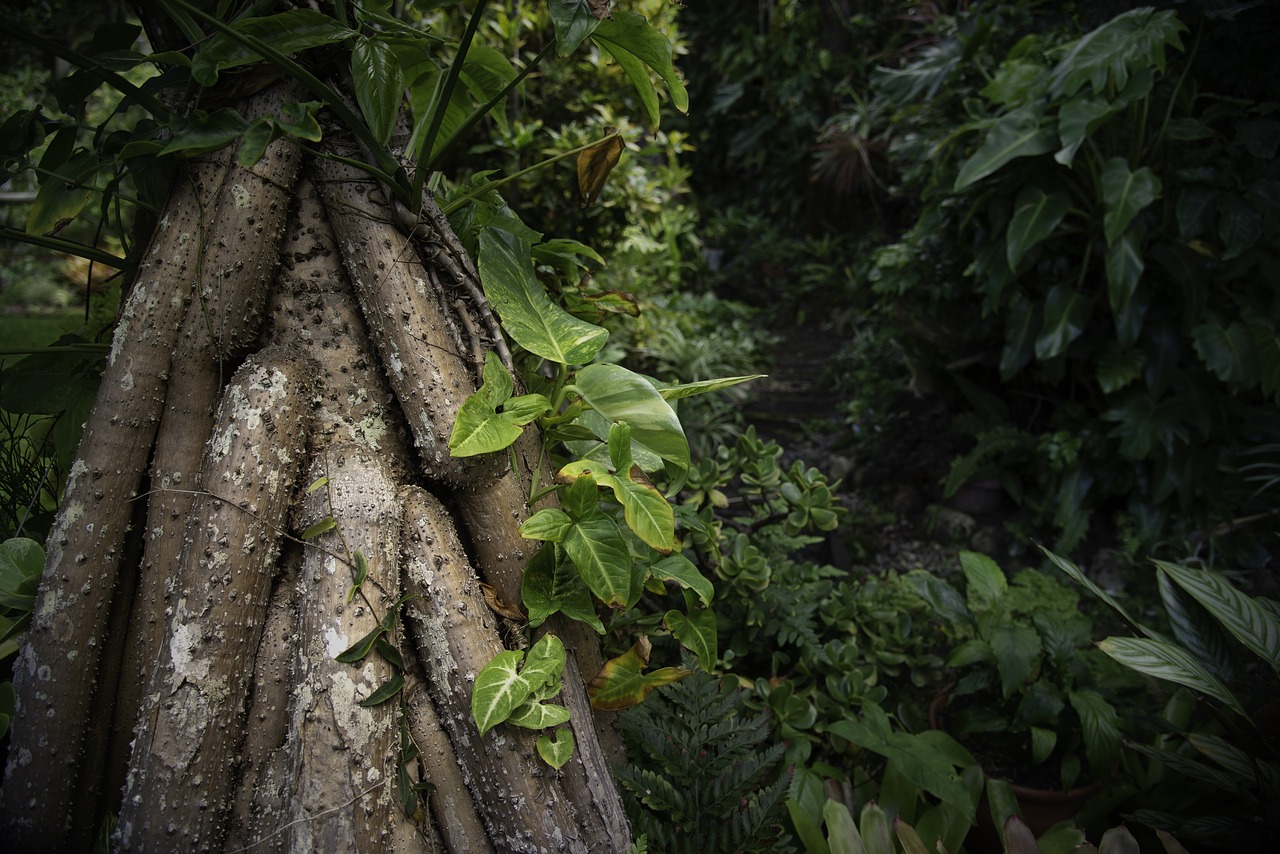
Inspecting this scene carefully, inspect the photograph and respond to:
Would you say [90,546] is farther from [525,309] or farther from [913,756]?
[913,756]

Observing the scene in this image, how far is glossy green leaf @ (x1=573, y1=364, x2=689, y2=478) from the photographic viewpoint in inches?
49.0

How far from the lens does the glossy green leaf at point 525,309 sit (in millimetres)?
1282

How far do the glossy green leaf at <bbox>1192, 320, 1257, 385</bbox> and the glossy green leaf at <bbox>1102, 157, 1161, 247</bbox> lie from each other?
0.59 metres

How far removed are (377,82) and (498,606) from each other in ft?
3.21

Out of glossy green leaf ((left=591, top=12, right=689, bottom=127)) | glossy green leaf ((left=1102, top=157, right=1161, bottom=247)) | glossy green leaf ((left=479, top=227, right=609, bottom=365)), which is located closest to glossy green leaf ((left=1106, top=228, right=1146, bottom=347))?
glossy green leaf ((left=1102, top=157, right=1161, bottom=247))

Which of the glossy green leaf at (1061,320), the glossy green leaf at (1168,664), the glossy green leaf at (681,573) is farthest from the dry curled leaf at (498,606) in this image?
the glossy green leaf at (1061,320)

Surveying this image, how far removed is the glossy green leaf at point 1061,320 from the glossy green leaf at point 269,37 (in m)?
3.25

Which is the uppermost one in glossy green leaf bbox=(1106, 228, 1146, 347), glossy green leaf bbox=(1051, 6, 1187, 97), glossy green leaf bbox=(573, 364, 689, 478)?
glossy green leaf bbox=(1051, 6, 1187, 97)

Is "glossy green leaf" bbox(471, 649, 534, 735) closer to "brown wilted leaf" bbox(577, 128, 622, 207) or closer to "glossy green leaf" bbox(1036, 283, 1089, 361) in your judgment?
"brown wilted leaf" bbox(577, 128, 622, 207)

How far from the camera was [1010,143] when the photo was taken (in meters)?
3.18

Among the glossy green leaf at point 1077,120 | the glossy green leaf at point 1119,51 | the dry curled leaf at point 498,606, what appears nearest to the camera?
the dry curled leaf at point 498,606

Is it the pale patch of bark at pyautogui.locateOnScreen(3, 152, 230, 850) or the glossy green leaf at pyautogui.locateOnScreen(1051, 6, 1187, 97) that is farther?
the glossy green leaf at pyautogui.locateOnScreen(1051, 6, 1187, 97)

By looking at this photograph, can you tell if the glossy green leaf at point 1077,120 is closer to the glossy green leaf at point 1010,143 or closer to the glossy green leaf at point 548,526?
the glossy green leaf at point 1010,143

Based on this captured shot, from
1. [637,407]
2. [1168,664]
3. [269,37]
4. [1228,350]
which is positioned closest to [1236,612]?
[1168,664]
